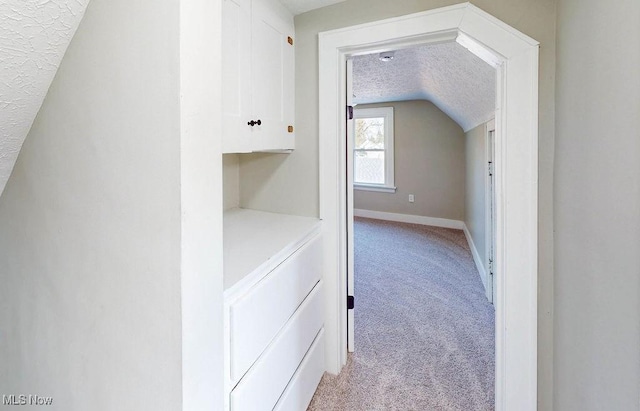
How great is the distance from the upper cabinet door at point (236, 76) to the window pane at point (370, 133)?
447 centimetres

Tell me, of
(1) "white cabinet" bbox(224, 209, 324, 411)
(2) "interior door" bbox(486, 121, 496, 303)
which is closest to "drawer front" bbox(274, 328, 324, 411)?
(1) "white cabinet" bbox(224, 209, 324, 411)

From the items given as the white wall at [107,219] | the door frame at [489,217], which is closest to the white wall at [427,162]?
the door frame at [489,217]

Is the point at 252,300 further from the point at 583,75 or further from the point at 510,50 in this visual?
the point at 510,50

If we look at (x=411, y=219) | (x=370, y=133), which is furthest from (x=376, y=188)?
(x=370, y=133)

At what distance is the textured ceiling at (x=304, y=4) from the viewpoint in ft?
5.19

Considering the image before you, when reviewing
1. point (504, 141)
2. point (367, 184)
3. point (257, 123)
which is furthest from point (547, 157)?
point (367, 184)

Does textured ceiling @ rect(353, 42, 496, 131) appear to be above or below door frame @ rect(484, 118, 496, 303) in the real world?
above

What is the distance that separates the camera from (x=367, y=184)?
587cm

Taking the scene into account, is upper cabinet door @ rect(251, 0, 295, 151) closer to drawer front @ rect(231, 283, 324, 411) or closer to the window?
drawer front @ rect(231, 283, 324, 411)

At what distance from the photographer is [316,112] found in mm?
1708

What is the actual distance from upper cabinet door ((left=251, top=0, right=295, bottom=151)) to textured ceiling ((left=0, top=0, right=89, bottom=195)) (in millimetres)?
698

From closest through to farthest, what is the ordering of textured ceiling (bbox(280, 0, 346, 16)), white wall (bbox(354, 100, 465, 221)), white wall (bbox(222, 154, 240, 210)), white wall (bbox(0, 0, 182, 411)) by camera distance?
white wall (bbox(0, 0, 182, 411)), textured ceiling (bbox(280, 0, 346, 16)), white wall (bbox(222, 154, 240, 210)), white wall (bbox(354, 100, 465, 221))

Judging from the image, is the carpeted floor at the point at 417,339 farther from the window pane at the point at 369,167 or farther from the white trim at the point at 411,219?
the window pane at the point at 369,167

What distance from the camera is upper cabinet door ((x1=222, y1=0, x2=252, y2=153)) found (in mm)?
1236
